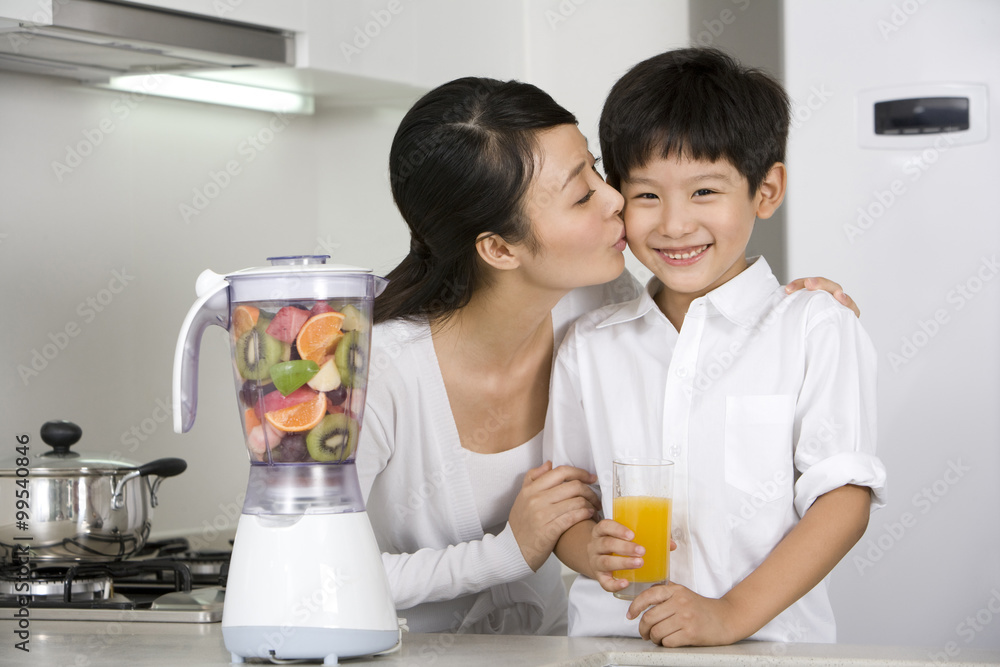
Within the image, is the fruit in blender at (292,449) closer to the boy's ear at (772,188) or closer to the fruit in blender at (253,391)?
the fruit in blender at (253,391)

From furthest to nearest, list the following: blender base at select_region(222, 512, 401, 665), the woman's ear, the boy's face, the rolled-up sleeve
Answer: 1. the woman's ear
2. the boy's face
3. the rolled-up sleeve
4. blender base at select_region(222, 512, 401, 665)

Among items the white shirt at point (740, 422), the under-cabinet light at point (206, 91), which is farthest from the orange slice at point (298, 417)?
the under-cabinet light at point (206, 91)

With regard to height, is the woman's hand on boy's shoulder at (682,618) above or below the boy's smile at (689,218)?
below

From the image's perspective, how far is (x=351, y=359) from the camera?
3.26ft

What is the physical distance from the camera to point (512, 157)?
1.28 m

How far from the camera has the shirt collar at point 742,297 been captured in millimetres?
1210

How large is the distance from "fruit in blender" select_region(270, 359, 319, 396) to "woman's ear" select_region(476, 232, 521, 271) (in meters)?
0.43

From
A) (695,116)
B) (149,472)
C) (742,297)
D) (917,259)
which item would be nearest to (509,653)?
(742,297)

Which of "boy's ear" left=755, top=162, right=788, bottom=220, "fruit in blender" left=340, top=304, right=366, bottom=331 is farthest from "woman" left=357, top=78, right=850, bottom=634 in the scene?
"fruit in blender" left=340, top=304, right=366, bottom=331

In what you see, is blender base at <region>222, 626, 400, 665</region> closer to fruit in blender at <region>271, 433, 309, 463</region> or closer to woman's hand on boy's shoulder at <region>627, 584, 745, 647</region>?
fruit in blender at <region>271, 433, 309, 463</region>

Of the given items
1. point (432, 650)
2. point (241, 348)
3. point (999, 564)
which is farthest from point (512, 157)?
point (999, 564)

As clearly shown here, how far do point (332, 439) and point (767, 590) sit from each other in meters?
0.45

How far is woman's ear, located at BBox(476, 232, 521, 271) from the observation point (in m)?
1.33

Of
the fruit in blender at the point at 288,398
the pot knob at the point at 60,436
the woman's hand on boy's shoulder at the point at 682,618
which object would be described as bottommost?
the woman's hand on boy's shoulder at the point at 682,618
